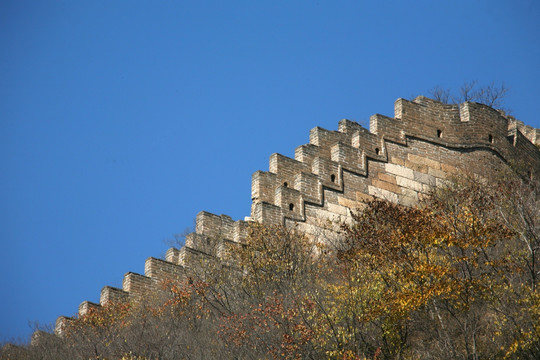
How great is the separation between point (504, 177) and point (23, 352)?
16.5m

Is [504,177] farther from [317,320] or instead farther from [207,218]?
[317,320]

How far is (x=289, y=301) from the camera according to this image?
28.6m

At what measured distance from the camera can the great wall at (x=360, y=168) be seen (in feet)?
117

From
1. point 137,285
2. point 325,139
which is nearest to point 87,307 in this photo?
point 137,285

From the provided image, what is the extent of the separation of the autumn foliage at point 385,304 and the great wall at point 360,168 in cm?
329

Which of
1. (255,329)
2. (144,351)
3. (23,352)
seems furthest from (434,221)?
(23,352)

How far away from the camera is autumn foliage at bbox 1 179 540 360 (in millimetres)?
25922

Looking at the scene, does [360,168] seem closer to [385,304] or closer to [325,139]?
[325,139]

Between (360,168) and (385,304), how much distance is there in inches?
465

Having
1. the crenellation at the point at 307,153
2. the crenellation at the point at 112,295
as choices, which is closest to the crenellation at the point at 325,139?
the crenellation at the point at 307,153

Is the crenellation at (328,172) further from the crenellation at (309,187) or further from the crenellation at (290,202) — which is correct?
the crenellation at (290,202)

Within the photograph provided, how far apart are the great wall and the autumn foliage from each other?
10.8 ft

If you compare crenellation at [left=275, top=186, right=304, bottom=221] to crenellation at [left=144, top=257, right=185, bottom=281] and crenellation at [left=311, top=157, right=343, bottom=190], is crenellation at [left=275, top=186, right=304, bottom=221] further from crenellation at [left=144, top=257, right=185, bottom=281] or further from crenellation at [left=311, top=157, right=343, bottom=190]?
crenellation at [left=144, top=257, right=185, bottom=281]

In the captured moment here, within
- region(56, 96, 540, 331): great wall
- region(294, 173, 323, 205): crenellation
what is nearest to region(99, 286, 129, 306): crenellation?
region(56, 96, 540, 331): great wall
